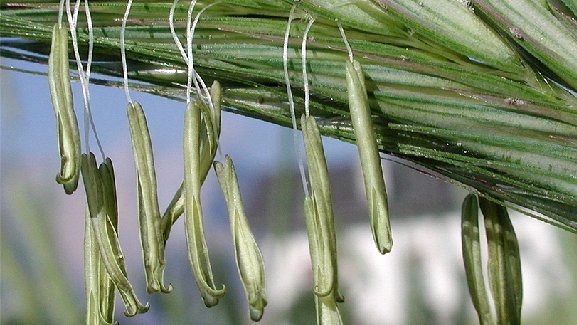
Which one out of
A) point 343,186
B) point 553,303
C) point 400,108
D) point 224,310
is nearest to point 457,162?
point 400,108

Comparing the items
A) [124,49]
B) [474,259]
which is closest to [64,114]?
[124,49]

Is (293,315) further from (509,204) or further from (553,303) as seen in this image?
(509,204)

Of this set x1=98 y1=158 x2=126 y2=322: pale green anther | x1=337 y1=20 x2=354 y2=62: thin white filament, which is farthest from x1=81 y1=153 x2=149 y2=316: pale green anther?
x1=337 y1=20 x2=354 y2=62: thin white filament

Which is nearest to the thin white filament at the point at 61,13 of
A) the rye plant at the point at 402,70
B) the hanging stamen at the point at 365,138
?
the rye plant at the point at 402,70

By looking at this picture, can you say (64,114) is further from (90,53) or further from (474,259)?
(474,259)

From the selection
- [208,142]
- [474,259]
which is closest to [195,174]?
[208,142]

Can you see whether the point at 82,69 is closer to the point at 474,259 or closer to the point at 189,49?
the point at 189,49

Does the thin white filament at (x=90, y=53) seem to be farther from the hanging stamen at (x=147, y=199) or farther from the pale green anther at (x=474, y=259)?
→ the pale green anther at (x=474, y=259)
